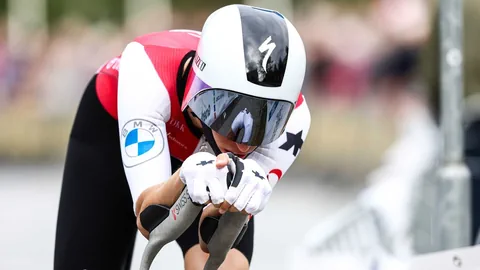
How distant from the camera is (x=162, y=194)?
362cm

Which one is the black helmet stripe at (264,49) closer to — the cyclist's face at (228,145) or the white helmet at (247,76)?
the white helmet at (247,76)

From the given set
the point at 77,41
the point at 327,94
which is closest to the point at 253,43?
the point at 327,94

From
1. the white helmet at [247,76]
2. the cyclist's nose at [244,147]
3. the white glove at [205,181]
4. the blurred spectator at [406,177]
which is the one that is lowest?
the blurred spectator at [406,177]

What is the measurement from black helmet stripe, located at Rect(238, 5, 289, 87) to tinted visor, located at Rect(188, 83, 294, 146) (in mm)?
81

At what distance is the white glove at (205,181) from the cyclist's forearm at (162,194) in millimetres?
155

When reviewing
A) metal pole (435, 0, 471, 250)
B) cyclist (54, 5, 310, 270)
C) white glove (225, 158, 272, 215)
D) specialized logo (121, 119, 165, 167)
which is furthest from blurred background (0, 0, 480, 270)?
white glove (225, 158, 272, 215)

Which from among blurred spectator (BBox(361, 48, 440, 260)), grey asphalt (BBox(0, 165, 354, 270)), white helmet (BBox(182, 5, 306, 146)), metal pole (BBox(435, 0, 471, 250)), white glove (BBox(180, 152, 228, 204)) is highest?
white helmet (BBox(182, 5, 306, 146))

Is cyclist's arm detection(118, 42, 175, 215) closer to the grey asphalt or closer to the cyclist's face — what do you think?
the cyclist's face

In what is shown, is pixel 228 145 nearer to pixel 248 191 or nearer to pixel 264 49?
pixel 264 49

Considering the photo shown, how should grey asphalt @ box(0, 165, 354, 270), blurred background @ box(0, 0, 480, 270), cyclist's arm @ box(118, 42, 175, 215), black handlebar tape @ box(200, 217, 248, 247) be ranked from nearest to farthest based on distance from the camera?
black handlebar tape @ box(200, 217, 248, 247) → cyclist's arm @ box(118, 42, 175, 215) → blurred background @ box(0, 0, 480, 270) → grey asphalt @ box(0, 165, 354, 270)

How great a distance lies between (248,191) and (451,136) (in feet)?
7.02

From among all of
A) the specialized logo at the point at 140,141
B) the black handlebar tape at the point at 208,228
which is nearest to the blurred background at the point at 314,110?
the specialized logo at the point at 140,141

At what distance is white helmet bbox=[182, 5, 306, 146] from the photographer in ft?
12.2

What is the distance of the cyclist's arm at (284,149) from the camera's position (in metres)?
4.22
